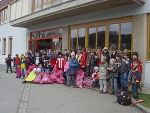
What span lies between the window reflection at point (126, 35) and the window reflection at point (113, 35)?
0.35 metres

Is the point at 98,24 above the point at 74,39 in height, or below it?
above

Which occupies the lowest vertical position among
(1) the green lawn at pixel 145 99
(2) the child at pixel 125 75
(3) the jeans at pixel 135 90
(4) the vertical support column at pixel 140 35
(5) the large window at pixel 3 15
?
(1) the green lawn at pixel 145 99

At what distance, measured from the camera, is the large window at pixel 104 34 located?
11.7 metres

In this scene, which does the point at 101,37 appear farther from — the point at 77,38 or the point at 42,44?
the point at 42,44

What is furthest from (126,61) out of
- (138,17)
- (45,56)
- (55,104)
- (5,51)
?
(5,51)

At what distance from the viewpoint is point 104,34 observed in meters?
12.8

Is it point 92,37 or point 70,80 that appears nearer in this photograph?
point 70,80

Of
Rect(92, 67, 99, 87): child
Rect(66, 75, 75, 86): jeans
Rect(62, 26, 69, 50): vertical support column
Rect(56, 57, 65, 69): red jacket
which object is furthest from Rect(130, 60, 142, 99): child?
Rect(62, 26, 69, 50): vertical support column

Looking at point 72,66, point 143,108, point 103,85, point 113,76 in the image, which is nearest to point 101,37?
point 72,66

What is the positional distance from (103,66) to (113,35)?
3.17m

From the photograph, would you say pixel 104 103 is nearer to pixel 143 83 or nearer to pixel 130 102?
pixel 130 102

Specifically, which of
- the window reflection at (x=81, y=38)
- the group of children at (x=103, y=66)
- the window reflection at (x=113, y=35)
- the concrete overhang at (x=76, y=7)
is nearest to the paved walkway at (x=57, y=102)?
the group of children at (x=103, y=66)

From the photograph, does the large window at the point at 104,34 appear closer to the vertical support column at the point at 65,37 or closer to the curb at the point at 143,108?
the vertical support column at the point at 65,37

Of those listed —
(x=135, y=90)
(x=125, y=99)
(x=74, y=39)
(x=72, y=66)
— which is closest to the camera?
(x=125, y=99)
